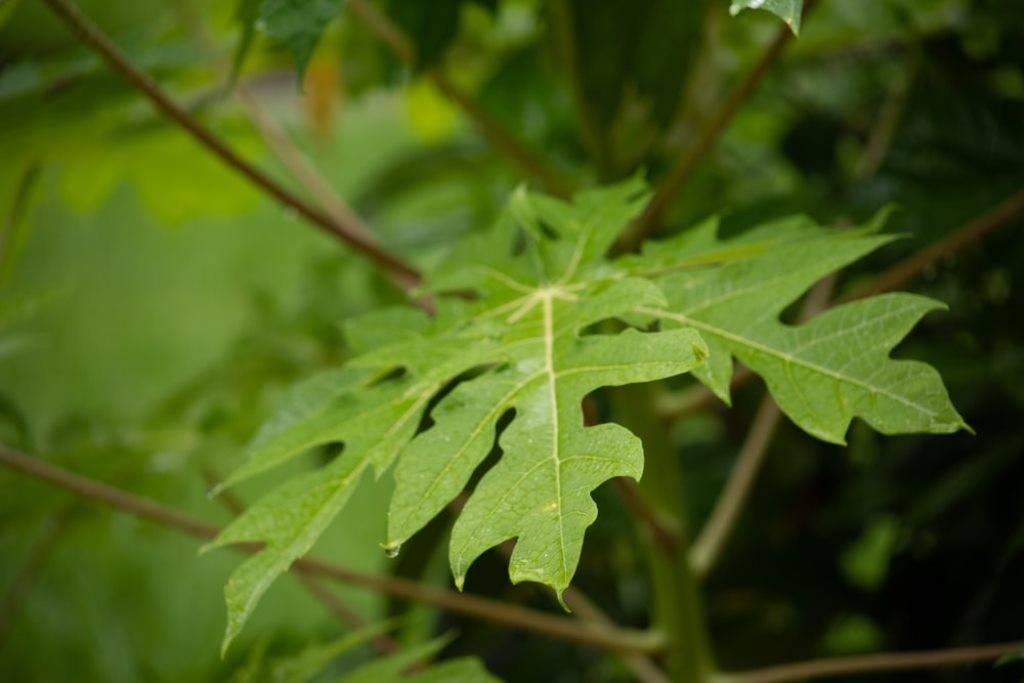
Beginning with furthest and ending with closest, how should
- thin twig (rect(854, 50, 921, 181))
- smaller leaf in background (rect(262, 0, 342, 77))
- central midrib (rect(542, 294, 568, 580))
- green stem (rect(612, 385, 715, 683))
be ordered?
thin twig (rect(854, 50, 921, 181)) → green stem (rect(612, 385, 715, 683)) → smaller leaf in background (rect(262, 0, 342, 77)) → central midrib (rect(542, 294, 568, 580))

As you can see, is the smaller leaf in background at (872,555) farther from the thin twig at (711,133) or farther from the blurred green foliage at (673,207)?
the thin twig at (711,133)

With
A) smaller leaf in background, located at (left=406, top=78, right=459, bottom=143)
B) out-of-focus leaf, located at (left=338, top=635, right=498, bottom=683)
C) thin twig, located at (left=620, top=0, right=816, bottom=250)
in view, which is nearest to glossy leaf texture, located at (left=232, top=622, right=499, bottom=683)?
out-of-focus leaf, located at (left=338, top=635, right=498, bottom=683)

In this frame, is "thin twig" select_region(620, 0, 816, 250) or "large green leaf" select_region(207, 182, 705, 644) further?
"thin twig" select_region(620, 0, 816, 250)

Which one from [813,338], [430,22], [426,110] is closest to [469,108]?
[430,22]

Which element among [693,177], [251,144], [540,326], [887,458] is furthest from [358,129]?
[540,326]

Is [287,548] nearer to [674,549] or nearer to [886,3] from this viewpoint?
[674,549]

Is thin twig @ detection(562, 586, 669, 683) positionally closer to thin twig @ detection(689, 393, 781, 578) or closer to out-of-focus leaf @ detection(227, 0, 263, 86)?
thin twig @ detection(689, 393, 781, 578)
